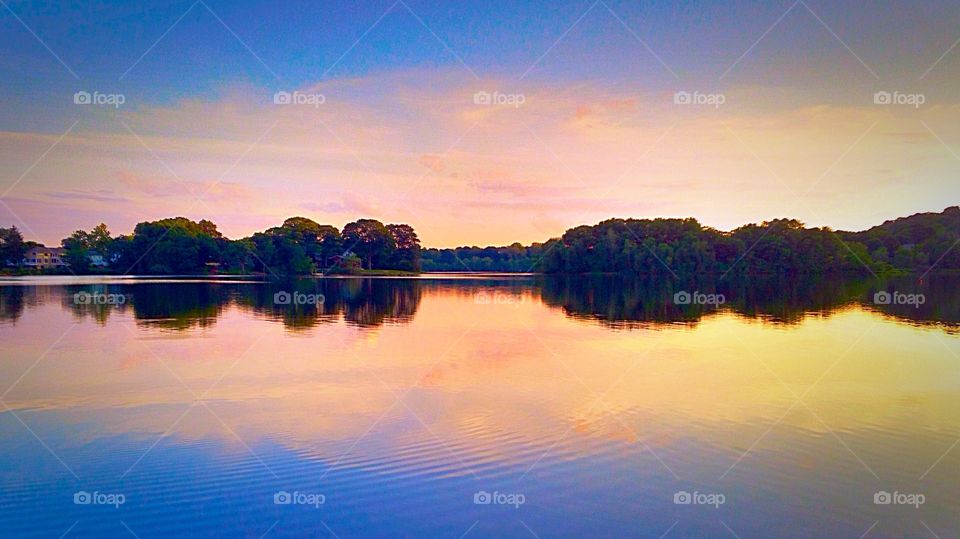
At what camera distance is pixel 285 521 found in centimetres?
749

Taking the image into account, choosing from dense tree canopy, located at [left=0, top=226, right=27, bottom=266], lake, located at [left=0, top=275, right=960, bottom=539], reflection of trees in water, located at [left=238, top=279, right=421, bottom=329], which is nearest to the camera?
lake, located at [left=0, top=275, right=960, bottom=539]

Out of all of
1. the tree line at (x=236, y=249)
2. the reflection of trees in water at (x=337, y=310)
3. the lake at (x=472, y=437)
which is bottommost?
the lake at (x=472, y=437)

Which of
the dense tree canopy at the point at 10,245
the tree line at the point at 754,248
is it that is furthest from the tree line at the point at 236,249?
the tree line at the point at 754,248

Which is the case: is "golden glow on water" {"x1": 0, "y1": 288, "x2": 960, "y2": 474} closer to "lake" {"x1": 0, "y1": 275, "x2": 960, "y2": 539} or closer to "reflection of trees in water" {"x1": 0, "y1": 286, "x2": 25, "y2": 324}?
"lake" {"x1": 0, "y1": 275, "x2": 960, "y2": 539}

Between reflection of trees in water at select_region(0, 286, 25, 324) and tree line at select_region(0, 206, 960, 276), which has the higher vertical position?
tree line at select_region(0, 206, 960, 276)

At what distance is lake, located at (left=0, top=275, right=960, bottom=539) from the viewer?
7742 mm

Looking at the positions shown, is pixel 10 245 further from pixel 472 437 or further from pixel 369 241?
pixel 472 437

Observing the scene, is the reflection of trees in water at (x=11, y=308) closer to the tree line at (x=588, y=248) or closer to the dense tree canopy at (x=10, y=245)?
the tree line at (x=588, y=248)

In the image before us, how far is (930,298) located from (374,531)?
5269 cm

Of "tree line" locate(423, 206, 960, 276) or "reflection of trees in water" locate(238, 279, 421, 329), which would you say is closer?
"reflection of trees in water" locate(238, 279, 421, 329)

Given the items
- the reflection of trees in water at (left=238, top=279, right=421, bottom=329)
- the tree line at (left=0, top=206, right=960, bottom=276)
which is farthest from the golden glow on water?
the tree line at (left=0, top=206, right=960, bottom=276)

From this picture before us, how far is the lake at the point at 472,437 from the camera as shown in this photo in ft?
25.4

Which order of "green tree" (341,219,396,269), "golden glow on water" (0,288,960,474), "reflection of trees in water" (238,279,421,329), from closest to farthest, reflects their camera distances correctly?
"golden glow on water" (0,288,960,474), "reflection of trees in water" (238,279,421,329), "green tree" (341,219,396,269)

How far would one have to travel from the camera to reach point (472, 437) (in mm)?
10703
